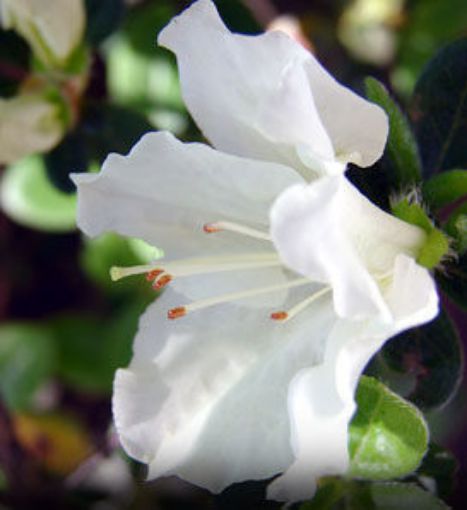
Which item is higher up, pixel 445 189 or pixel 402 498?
pixel 445 189

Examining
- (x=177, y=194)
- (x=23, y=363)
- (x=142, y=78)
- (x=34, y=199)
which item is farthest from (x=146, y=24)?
(x=177, y=194)

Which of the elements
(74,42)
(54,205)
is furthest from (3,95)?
(54,205)

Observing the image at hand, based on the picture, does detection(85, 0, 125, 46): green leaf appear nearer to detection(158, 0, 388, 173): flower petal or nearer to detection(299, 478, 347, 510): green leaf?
detection(158, 0, 388, 173): flower petal

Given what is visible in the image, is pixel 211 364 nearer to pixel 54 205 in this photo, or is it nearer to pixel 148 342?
pixel 148 342

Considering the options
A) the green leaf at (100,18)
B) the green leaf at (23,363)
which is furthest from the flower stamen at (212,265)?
the green leaf at (23,363)

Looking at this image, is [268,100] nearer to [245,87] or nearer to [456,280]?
[245,87]

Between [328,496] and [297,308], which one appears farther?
[328,496]
